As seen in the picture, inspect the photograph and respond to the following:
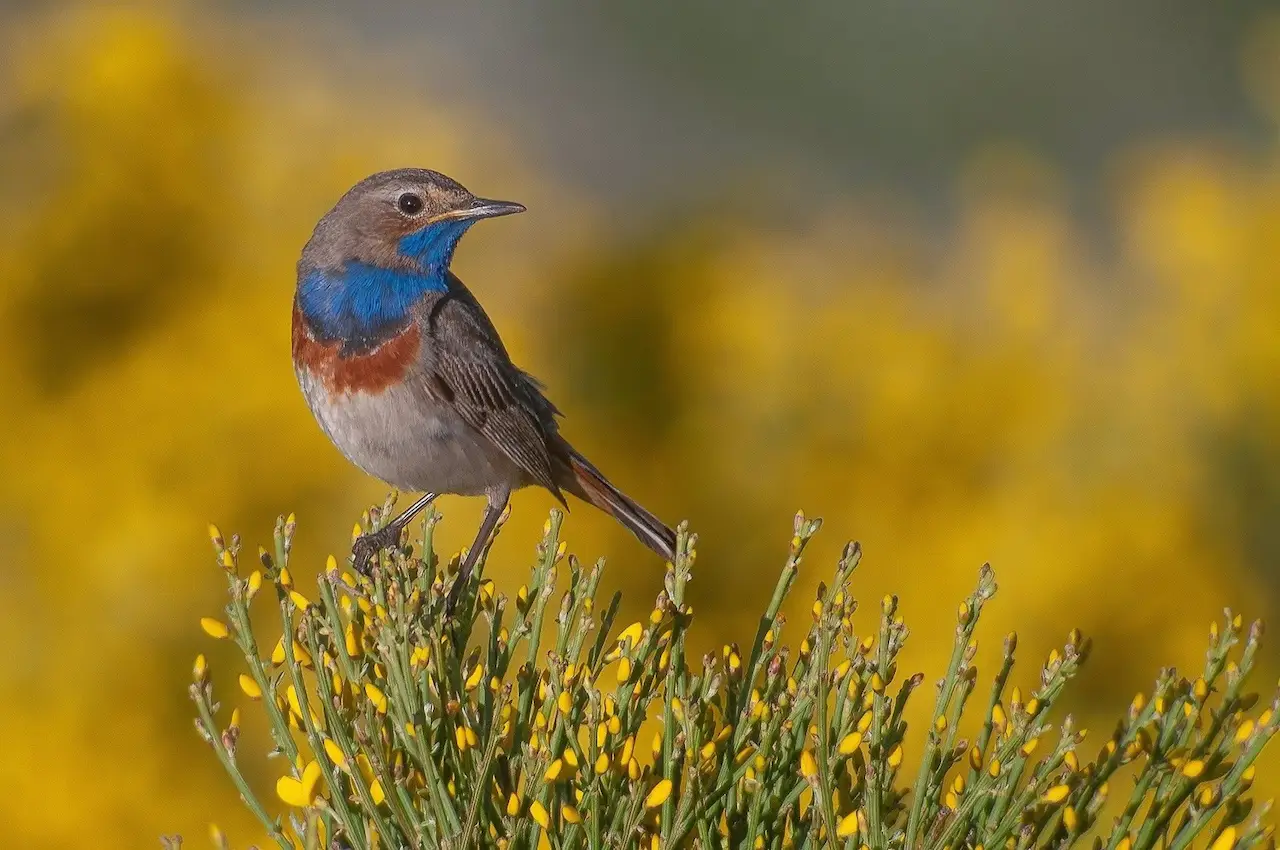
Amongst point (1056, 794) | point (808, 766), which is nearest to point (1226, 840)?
point (1056, 794)

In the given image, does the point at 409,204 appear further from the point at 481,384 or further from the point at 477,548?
the point at 477,548

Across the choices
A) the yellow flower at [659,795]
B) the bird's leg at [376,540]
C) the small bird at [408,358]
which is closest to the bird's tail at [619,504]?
the small bird at [408,358]

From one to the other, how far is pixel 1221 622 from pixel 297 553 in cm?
Answer: 296

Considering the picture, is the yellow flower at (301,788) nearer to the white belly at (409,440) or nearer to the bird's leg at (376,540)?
the bird's leg at (376,540)

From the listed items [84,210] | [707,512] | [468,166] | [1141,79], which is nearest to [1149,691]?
[707,512]

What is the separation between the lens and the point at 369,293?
306 centimetres

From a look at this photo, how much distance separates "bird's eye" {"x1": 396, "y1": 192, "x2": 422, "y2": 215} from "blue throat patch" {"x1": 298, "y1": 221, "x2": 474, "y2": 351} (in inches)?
1.9

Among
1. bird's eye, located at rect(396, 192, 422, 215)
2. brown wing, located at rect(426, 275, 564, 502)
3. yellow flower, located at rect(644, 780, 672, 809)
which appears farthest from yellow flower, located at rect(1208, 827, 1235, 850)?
bird's eye, located at rect(396, 192, 422, 215)

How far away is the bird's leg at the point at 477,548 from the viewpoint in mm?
2469

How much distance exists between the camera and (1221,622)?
4.94 meters

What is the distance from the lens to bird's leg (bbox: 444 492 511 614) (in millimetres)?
2469

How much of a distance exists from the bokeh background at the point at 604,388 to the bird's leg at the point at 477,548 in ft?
4.15

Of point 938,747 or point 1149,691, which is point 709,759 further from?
point 1149,691

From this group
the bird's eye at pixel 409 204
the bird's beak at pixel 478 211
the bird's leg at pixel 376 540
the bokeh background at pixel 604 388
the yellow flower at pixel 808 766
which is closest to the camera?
the yellow flower at pixel 808 766
